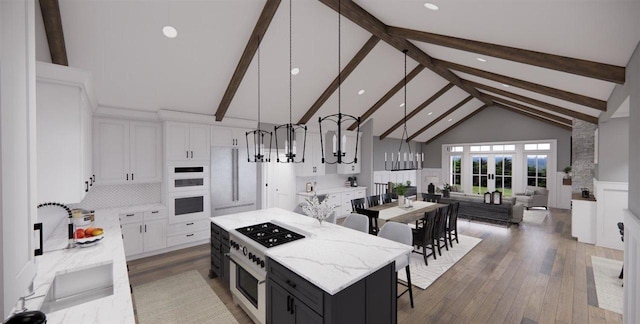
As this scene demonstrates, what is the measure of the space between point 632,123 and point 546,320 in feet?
7.37

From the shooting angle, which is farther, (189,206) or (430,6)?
(189,206)

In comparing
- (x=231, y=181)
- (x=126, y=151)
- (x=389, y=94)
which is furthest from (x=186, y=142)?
(x=389, y=94)

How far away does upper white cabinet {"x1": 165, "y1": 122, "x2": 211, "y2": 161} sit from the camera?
495cm

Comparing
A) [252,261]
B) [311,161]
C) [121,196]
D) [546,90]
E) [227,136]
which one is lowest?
[252,261]

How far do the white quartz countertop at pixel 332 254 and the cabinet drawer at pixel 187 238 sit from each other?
239cm

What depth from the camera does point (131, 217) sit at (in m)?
4.56

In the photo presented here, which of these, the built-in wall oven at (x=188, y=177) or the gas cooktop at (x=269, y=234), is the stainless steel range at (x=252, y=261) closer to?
the gas cooktop at (x=269, y=234)

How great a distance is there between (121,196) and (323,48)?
15.8 ft

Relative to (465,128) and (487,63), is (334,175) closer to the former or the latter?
(487,63)

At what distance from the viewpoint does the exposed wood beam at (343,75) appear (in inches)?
193

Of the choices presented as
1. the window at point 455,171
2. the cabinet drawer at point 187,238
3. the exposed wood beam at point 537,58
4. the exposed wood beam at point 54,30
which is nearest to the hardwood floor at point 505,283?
the cabinet drawer at point 187,238

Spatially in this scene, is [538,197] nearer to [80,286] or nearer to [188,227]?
[188,227]

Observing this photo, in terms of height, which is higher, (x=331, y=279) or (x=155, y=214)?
(x=331, y=279)

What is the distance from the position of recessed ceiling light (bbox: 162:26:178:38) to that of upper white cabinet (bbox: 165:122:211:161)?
1889mm
